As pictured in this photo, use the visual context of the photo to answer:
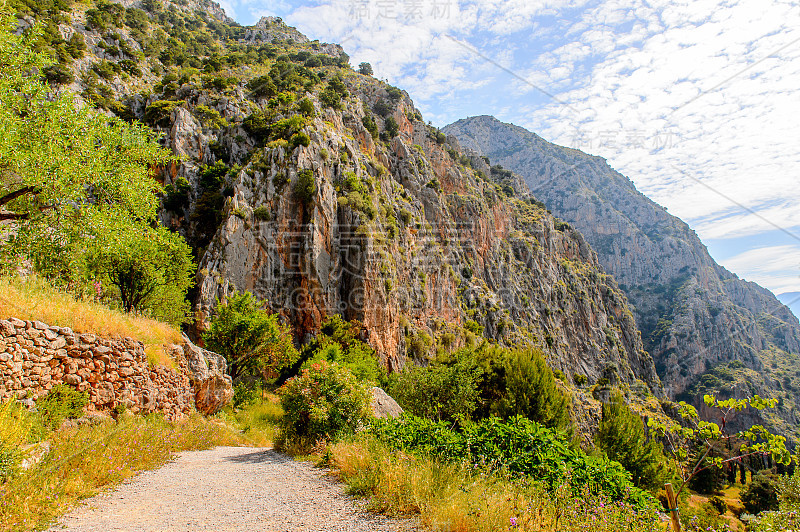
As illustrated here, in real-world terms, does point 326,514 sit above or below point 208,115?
below

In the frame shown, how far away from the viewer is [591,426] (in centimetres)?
4372

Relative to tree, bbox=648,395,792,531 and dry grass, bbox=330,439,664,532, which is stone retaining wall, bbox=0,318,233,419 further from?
tree, bbox=648,395,792,531

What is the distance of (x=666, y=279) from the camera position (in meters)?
120

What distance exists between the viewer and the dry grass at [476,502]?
13.2 feet

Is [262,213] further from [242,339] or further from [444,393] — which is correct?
[444,393]

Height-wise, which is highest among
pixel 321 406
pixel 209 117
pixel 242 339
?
pixel 209 117

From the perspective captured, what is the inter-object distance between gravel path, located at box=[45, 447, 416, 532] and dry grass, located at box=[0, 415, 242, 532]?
0.26 m

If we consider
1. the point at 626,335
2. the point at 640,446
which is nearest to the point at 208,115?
the point at 640,446

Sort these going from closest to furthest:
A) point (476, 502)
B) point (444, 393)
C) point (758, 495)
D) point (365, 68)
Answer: point (476, 502) → point (444, 393) → point (758, 495) → point (365, 68)

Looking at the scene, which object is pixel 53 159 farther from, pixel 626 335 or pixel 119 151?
pixel 626 335

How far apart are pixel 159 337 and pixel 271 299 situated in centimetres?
2015

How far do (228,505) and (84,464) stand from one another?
2649mm

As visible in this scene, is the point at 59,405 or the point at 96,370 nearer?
the point at 59,405

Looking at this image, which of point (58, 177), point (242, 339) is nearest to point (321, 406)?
point (58, 177)
